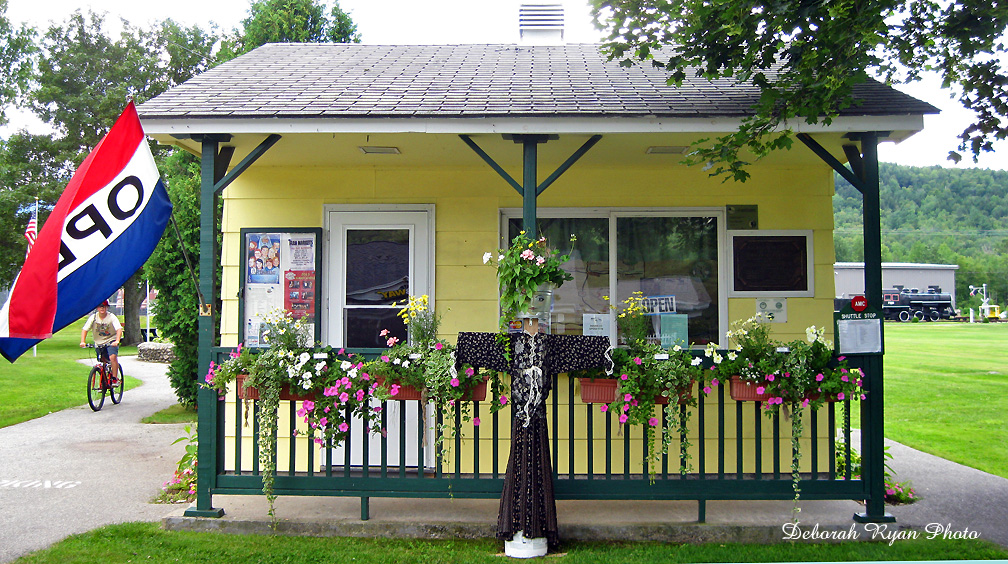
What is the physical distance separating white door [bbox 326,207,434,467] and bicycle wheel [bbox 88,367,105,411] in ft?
21.9

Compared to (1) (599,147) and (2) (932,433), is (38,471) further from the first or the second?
(2) (932,433)

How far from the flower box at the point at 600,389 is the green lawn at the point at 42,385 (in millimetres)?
8588

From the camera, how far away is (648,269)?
19.6 feet

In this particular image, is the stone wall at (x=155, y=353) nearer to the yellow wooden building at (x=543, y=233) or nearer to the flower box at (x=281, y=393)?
the yellow wooden building at (x=543, y=233)

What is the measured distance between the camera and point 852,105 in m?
4.60

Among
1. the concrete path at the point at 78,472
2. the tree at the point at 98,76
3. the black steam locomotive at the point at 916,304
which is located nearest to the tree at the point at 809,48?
the concrete path at the point at 78,472

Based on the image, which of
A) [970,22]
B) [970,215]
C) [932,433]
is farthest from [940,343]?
[970,215]

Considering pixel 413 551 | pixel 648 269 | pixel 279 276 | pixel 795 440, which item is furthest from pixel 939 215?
pixel 413 551

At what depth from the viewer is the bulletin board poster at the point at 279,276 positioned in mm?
5895

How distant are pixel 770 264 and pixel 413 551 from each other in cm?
363

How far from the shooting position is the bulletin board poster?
589 centimetres

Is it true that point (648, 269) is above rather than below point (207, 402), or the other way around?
above

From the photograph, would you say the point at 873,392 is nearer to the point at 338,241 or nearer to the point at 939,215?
the point at 338,241

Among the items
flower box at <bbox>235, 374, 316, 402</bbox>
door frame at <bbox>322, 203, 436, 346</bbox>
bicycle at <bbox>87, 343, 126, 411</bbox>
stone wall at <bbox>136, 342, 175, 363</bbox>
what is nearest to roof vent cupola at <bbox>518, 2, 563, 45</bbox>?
door frame at <bbox>322, 203, 436, 346</bbox>
